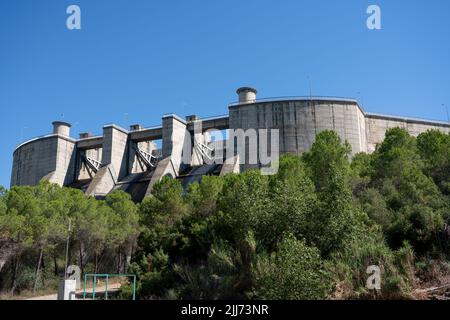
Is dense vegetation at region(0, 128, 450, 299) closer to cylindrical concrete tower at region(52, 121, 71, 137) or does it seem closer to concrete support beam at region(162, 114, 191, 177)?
concrete support beam at region(162, 114, 191, 177)

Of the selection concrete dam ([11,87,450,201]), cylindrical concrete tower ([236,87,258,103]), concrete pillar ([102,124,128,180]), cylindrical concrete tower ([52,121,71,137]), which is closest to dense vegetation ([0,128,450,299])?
concrete dam ([11,87,450,201])

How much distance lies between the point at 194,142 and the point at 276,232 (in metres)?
32.7

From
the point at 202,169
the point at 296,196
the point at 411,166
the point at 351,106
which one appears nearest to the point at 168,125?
the point at 202,169

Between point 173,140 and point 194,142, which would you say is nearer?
point 173,140

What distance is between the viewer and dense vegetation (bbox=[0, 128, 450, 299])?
1461cm

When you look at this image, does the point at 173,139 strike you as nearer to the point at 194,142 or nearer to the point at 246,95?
the point at 194,142

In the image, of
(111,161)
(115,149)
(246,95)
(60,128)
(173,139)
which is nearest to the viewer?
(173,139)

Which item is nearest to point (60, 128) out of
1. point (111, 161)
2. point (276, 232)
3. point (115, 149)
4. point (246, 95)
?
point (115, 149)

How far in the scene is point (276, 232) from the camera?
17.0 m

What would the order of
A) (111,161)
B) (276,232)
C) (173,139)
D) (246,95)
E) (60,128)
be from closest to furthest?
(276,232)
(173,139)
(246,95)
(111,161)
(60,128)

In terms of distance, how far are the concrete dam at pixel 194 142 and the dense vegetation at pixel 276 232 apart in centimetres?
1324

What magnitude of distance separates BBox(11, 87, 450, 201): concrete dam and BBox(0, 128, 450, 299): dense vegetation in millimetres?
13240

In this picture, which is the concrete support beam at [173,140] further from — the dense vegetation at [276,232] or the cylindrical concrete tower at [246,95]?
the dense vegetation at [276,232]

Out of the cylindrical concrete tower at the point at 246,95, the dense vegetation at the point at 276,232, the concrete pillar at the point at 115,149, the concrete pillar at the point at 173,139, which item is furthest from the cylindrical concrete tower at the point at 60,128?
the dense vegetation at the point at 276,232
